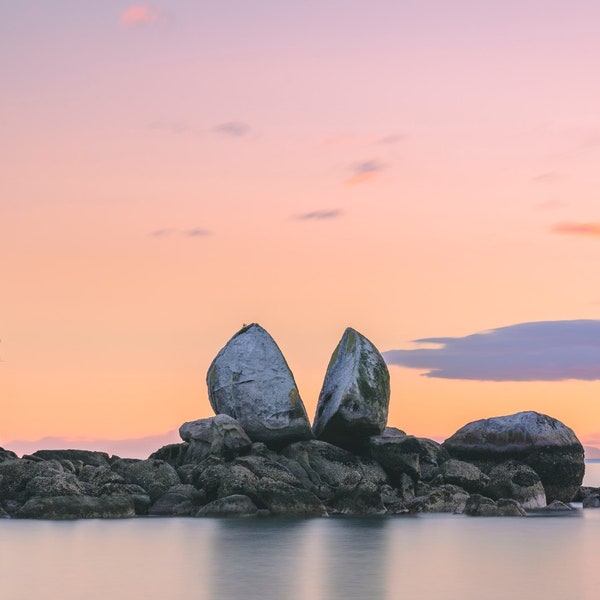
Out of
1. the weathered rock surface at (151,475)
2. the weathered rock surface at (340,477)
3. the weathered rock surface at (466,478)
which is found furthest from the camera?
the weathered rock surface at (466,478)

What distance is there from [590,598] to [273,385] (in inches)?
915

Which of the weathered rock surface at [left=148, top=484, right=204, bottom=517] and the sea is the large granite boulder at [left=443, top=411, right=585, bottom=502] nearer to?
the sea

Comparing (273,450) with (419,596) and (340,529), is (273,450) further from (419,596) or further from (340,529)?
(419,596)

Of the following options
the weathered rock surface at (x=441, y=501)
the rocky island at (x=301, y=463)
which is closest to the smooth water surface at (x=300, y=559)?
the rocky island at (x=301, y=463)

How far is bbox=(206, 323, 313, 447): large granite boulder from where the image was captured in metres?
52.2

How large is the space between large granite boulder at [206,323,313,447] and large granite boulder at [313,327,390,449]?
4.34 ft

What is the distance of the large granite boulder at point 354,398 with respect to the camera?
52.8 m

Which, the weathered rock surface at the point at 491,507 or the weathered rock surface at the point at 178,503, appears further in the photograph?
the weathered rock surface at the point at 491,507

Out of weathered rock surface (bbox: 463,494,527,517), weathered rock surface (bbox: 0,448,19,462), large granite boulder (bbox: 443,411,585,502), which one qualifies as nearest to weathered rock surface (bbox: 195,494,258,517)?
weathered rock surface (bbox: 463,494,527,517)

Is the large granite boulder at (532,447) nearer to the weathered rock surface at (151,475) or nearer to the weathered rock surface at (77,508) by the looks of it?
the weathered rock surface at (151,475)

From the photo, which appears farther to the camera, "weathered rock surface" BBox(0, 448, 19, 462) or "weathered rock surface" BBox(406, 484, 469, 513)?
"weathered rock surface" BBox(0, 448, 19, 462)

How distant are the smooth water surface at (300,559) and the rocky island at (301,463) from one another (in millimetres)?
1272

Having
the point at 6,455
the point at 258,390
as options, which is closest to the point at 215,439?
the point at 258,390

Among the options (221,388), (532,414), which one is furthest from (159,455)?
(532,414)
